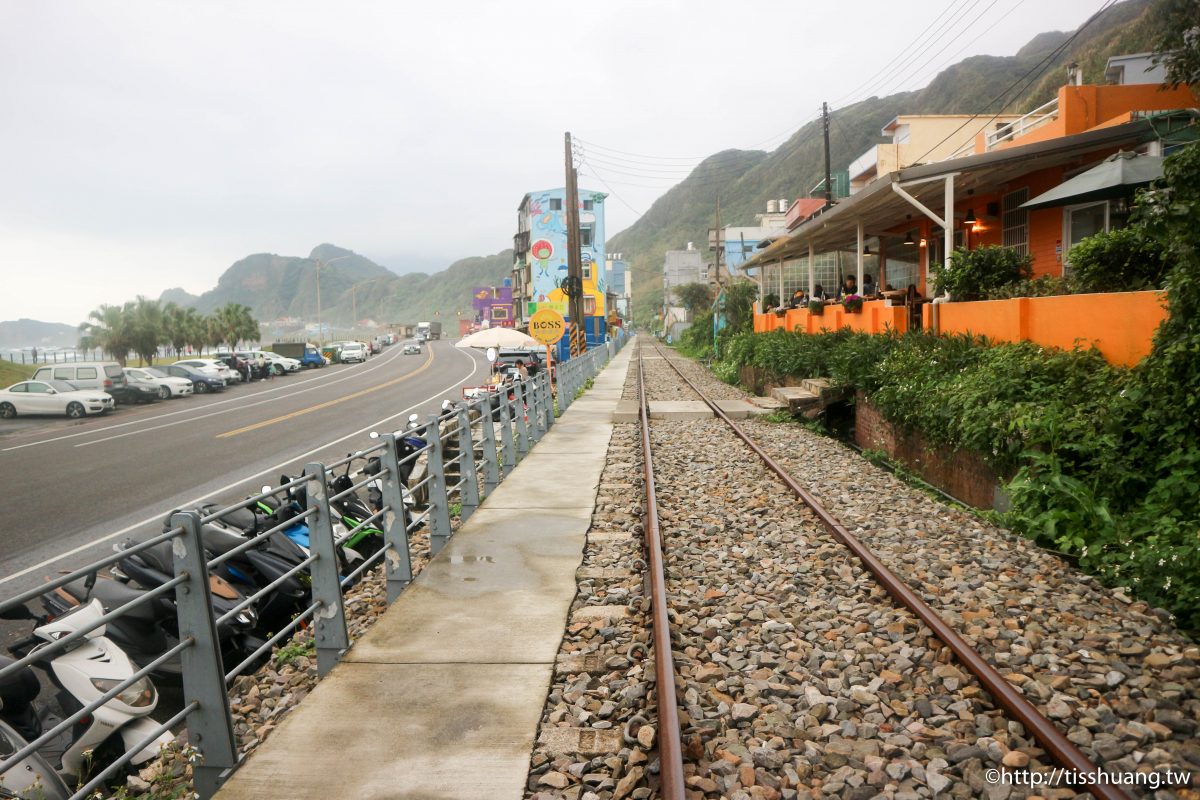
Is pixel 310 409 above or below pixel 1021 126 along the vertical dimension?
below

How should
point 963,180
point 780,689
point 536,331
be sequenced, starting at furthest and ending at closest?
point 536,331, point 963,180, point 780,689

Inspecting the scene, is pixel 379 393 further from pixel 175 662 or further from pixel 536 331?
pixel 175 662

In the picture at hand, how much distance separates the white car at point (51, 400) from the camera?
94.7 ft

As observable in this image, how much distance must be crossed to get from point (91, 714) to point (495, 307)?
111 metres

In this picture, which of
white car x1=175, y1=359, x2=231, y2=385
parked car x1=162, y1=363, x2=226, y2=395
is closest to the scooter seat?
parked car x1=162, y1=363, x2=226, y2=395

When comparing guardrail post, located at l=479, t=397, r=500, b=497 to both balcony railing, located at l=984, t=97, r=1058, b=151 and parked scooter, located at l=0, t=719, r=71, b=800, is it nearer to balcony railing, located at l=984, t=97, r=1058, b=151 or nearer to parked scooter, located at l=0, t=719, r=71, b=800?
parked scooter, located at l=0, t=719, r=71, b=800

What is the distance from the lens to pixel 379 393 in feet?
105

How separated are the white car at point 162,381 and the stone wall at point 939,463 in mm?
31422

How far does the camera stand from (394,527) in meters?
6.45

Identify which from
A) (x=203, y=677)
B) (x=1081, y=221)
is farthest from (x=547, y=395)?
(x=203, y=677)

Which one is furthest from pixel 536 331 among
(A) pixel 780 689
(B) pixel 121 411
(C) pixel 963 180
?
(B) pixel 121 411

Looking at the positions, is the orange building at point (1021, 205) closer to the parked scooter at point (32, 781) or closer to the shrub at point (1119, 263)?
the shrub at point (1119, 263)

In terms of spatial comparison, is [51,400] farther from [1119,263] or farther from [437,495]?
[1119,263]

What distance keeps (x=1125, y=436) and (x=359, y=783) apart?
23.3 feet
